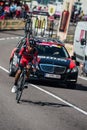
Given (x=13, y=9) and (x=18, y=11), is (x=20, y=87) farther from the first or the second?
(x=18, y=11)

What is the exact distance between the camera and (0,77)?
2027 centimetres

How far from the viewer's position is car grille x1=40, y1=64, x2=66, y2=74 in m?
18.6

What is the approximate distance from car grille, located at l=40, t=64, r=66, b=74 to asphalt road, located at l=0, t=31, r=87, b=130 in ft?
1.82

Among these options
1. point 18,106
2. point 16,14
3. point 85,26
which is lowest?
point 16,14

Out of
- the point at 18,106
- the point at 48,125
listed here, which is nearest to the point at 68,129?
the point at 48,125

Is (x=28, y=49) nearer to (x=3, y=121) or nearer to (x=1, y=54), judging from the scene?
(x=3, y=121)

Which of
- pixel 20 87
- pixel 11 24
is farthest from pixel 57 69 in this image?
pixel 11 24

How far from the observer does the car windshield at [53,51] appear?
19.8 meters

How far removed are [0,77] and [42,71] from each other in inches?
90.5

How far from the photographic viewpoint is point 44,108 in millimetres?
13812

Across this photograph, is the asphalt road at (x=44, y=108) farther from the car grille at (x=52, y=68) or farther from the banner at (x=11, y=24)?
the banner at (x=11, y=24)

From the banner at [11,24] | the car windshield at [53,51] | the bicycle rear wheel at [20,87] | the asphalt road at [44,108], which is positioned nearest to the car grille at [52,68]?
the asphalt road at [44,108]

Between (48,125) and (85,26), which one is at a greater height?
(48,125)

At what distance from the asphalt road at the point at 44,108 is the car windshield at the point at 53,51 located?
106 centimetres
